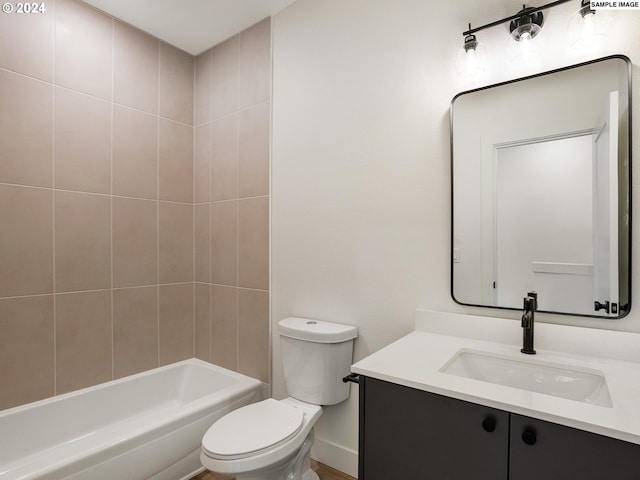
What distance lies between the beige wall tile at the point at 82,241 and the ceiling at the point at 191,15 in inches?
43.0

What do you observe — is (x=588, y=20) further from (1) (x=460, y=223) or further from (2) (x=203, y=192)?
(2) (x=203, y=192)

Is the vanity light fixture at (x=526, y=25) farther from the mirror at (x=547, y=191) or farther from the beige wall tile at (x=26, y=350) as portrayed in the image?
the beige wall tile at (x=26, y=350)

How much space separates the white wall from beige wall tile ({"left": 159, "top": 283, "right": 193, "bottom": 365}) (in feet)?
2.53

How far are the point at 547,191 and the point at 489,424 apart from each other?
874 millimetres

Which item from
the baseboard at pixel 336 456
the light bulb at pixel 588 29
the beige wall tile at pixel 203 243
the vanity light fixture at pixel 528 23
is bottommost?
the baseboard at pixel 336 456

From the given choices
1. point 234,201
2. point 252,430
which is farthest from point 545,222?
point 234,201

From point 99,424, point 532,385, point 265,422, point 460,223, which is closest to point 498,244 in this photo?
point 460,223

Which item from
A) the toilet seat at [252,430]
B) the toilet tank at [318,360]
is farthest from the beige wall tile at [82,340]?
the toilet tank at [318,360]

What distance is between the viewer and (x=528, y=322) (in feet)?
4.04

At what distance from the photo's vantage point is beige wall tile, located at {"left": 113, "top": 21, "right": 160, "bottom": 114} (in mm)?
2172

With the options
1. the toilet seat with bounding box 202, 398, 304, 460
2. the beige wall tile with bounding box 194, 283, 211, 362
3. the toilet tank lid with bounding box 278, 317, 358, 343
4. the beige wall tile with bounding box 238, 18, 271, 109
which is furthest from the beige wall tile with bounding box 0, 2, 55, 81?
the toilet seat with bounding box 202, 398, 304, 460

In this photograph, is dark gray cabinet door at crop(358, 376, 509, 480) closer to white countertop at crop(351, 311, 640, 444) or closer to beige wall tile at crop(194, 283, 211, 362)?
white countertop at crop(351, 311, 640, 444)

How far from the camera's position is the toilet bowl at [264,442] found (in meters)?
1.30

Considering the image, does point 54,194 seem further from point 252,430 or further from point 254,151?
point 252,430
